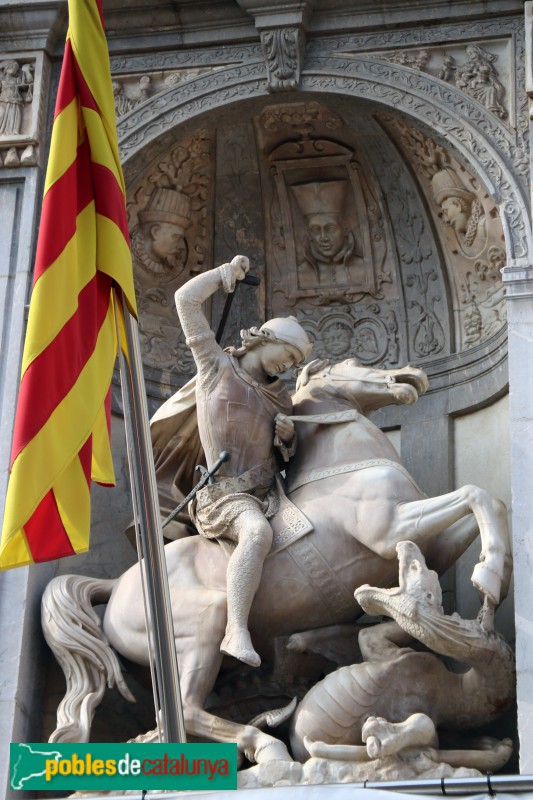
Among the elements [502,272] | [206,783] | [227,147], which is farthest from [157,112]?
[206,783]

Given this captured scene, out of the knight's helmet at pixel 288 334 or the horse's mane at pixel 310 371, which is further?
the horse's mane at pixel 310 371

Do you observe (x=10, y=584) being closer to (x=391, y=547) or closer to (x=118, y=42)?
(x=391, y=547)

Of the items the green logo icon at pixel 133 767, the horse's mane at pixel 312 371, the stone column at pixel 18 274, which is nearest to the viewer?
the green logo icon at pixel 133 767

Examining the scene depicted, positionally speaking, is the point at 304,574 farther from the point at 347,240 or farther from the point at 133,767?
the point at 347,240

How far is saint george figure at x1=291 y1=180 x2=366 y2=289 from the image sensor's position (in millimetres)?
12180

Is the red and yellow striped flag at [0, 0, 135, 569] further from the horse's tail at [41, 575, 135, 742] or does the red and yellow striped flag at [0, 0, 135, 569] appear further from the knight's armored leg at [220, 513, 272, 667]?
the horse's tail at [41, 575, 135, 742]

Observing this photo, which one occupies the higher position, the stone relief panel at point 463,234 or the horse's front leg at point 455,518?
the stone relief panel at point 463,234

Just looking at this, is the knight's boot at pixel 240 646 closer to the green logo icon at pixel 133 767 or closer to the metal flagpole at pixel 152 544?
the metal flagpole at pixel 152 544

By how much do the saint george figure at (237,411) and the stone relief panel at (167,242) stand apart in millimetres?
1245

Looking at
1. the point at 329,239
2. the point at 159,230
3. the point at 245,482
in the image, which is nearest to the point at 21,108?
the point at 159,230

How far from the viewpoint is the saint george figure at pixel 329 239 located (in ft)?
40.0

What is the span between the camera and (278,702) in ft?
33.9

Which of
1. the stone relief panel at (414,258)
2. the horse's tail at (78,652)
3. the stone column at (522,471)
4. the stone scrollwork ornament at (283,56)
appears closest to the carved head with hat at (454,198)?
the stone relief panel at (414,258)

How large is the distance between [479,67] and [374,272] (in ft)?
4.76
